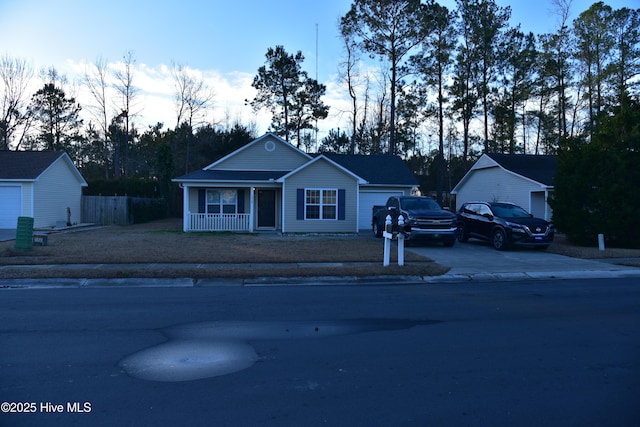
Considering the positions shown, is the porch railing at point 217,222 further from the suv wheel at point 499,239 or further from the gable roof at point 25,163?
the suv wheel at point 499,239

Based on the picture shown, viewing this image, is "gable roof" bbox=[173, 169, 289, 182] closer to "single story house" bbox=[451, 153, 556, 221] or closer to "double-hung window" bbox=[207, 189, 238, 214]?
"double-hung window" bbox=[207, 189, 238, 214]

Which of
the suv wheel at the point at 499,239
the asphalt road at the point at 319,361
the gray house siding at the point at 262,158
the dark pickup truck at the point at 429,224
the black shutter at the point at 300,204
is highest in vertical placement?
the gray house siding at the point at 262,158

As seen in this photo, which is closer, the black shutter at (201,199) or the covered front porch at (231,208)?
the covered front porch at (231,208)

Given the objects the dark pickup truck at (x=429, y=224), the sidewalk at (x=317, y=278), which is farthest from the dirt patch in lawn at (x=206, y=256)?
the dark pickup truck at (x=429, y=224)

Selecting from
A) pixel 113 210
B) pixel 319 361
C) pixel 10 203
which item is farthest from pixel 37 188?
pixel 319 361

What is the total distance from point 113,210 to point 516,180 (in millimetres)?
24367

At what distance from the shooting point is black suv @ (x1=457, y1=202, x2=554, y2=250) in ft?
53.0

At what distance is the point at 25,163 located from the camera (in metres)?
25.0

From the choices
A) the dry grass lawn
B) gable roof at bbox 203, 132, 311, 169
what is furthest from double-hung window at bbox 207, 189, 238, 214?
the dry grass lawn

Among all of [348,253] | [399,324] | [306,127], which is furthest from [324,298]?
[306,127]

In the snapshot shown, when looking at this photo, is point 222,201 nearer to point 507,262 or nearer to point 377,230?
point 377,230

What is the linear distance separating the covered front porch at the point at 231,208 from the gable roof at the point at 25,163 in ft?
27.8

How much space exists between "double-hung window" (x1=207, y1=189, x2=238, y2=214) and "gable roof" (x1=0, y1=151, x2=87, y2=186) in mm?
9068

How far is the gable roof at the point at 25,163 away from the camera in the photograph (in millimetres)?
23734
